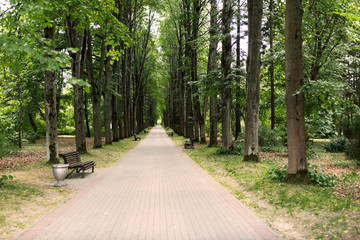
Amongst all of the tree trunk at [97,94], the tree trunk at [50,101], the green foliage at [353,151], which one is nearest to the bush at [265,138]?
the green foliage at [353,151]

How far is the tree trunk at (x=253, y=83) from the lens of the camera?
12305 mm

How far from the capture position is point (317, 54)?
1950cm

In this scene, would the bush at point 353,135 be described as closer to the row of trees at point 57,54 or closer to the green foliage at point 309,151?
the green foliage at point 309,151

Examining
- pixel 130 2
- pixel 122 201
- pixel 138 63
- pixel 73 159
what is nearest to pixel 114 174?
pixel 73 159

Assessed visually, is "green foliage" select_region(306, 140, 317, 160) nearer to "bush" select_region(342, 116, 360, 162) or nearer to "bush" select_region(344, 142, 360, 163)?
"bush" select_region(342, 116, 360, 162)

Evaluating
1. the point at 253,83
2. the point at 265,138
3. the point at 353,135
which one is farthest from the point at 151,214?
the point at 265,138

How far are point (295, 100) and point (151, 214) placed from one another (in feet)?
16.8

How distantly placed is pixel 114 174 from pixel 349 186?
8010 millimetres

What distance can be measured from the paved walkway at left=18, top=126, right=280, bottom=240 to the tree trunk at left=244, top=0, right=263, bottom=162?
13.6 feet

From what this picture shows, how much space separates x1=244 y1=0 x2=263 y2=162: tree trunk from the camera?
12.3m

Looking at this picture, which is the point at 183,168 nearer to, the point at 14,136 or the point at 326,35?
the point at 14,136

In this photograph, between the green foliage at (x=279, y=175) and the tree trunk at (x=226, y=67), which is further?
the tree trunk at (x=226, y=67)

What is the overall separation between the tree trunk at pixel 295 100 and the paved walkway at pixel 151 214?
86.8 inches

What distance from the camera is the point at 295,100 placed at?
7914 millimetres
